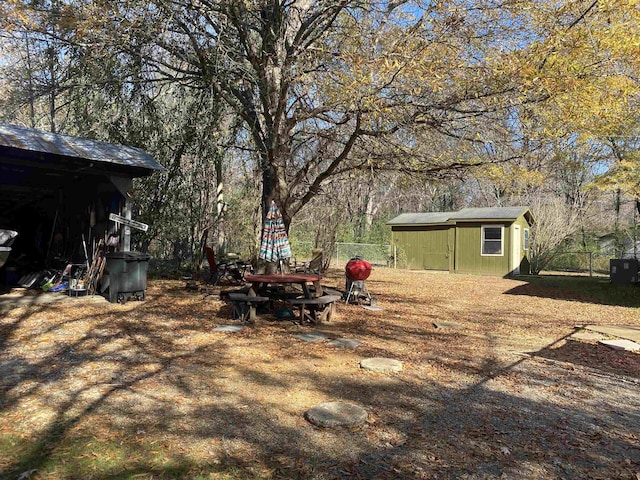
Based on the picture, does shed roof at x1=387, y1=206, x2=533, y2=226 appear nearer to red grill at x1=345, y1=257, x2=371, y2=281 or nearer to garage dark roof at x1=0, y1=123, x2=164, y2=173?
red grill at x1=345, y1=257, x2=371, y2=281

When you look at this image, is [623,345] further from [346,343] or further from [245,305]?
[245,305]

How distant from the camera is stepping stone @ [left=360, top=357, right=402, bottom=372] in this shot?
14.8 feet

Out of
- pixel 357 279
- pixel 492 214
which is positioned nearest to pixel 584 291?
pixel 492 214

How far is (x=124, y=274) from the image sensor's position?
759 cm

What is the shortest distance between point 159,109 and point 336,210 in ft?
21.0

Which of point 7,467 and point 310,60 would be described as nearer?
point 7,467

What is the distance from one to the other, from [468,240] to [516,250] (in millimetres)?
1824

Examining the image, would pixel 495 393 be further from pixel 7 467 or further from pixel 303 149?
pixel 303 149

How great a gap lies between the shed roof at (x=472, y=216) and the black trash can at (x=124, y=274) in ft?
44.8

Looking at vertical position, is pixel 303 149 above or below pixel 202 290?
above

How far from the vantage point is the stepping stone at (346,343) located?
548 cm

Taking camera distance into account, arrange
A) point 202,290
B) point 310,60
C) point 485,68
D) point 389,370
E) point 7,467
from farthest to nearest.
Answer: point 202,290 → point 310,60 → point 485,68 → point 389,370 → point 7,467

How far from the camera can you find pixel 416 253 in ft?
64.5

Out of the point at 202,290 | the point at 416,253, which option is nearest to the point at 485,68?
the point at 202,290
